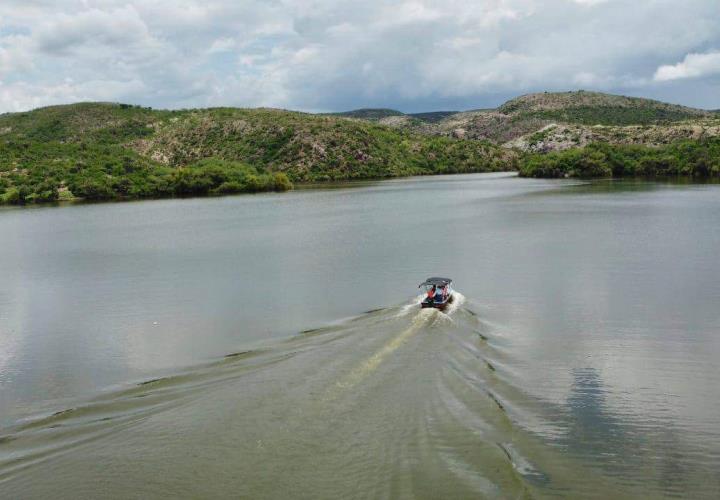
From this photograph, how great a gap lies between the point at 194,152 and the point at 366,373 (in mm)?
147895

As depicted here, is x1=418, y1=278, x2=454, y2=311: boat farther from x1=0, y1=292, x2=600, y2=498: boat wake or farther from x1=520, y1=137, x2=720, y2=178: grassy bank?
x1=520, y1=137, x2=720, y2=178: grassy bank

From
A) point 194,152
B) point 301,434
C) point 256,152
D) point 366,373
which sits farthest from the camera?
point 194,152

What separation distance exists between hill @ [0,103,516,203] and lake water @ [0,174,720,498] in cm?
7528

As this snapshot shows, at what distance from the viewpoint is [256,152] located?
151 metres

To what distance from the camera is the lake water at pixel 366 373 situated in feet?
34.5

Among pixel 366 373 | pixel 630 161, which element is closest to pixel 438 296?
pixel 366 373

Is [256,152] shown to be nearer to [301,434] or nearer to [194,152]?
[194,152]

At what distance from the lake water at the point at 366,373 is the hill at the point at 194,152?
2964 inches

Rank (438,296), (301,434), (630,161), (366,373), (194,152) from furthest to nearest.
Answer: (194,152), (630,161), (438,296), (366,373), (301,434)

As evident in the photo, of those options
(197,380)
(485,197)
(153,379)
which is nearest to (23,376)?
(153,379)

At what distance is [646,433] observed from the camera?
11.8 metres

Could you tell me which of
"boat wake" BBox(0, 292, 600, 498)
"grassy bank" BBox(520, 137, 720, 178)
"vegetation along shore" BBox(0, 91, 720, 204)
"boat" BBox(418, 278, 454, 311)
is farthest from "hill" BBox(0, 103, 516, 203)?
"boat wake" BBox(0, 292, 600, 498)

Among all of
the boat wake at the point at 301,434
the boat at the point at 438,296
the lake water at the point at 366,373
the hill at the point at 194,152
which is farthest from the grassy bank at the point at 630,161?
the boat wake at the point at 301,434

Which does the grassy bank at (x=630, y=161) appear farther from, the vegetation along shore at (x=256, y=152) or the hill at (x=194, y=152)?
the hill at (x=194, y=152)
